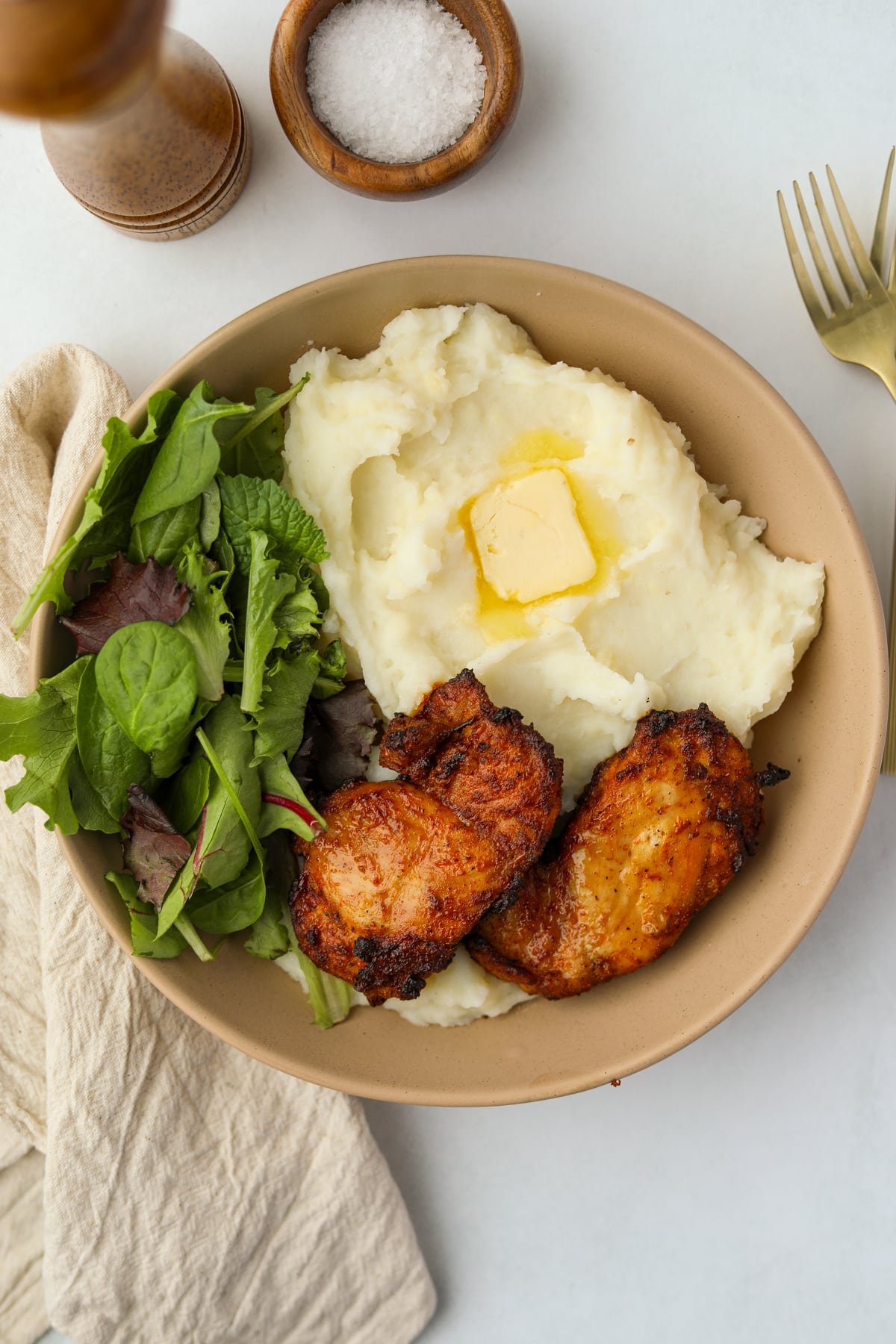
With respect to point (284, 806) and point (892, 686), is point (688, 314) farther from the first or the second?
point (284, 806)

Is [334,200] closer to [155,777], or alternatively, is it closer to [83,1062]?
[155,777]

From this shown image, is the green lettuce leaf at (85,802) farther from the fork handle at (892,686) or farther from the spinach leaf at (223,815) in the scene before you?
the fork handle at (892,686)

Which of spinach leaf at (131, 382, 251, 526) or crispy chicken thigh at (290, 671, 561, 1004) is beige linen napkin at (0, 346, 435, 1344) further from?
crispy chicken thigh at (290, 671, 561, 1004)

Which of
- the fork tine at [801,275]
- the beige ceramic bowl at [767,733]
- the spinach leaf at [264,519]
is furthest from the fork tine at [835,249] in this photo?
the spinach leaf at [264,519]

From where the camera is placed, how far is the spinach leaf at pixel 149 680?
3.44 m

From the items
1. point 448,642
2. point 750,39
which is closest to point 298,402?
point 448,642

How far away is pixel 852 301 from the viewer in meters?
4.22

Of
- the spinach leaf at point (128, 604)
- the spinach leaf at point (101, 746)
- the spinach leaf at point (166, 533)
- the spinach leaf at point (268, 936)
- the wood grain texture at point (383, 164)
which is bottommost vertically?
the spinach leaf at point (268, 936)

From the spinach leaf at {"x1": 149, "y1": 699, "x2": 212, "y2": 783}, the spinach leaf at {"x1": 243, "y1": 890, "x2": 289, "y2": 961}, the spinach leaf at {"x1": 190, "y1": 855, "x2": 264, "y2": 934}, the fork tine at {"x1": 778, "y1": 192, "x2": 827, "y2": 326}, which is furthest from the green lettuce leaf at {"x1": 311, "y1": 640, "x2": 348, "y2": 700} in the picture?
the fork tine at {"x1": 778, "y1": 192, "x2": 827, "y2": 326}

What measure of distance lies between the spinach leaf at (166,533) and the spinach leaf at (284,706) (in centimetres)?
52

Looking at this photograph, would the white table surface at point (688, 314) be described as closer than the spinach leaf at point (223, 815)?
No

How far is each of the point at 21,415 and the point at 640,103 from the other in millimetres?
2756

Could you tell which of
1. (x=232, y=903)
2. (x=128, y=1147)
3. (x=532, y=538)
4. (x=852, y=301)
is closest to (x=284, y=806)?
(x=232, y=903)

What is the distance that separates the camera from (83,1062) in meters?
4.13
